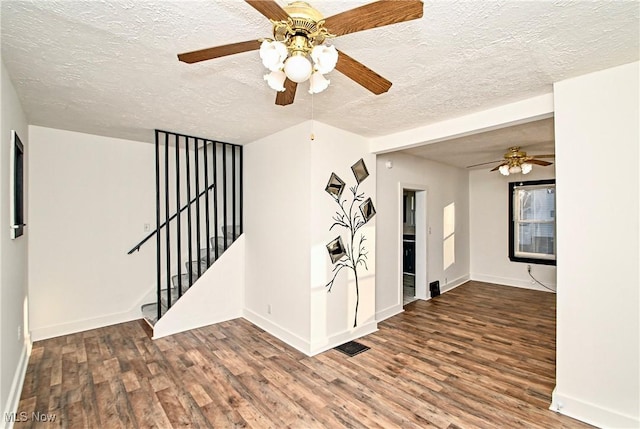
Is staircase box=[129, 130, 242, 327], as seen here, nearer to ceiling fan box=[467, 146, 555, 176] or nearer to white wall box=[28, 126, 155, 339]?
white wall box=[28, 126, 155, 339]

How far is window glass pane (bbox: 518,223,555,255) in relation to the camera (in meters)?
5.78

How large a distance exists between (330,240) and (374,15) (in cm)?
254

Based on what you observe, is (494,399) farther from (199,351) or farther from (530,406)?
(199,351)

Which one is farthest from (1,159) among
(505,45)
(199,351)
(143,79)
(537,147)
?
(537,147)

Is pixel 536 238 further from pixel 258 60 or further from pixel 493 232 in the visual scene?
pixel 258 60

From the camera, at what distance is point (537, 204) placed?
5.95m

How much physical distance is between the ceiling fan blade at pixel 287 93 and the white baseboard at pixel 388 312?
3.31 m

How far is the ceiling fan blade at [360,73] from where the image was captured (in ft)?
4.76

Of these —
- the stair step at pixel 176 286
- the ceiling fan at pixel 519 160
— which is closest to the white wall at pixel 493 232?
the ceiling fan at pixel 519 160

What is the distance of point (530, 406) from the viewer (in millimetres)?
2355

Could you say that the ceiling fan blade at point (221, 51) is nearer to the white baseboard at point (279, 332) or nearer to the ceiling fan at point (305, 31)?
the ceiling fan at point (305, 31)

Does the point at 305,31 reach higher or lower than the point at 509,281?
higher

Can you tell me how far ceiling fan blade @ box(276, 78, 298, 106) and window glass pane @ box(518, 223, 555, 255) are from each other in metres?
6.08

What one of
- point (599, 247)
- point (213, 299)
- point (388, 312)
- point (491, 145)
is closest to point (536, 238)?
point (491, 145)
